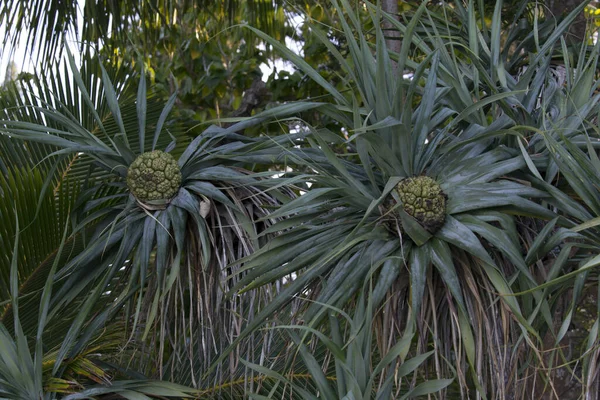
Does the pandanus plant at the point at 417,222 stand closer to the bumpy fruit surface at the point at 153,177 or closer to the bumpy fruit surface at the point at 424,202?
the bumpy fruit surface at the point at 424,202

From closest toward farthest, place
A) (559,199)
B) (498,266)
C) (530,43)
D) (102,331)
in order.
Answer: (559,199)
(498,266)
(102,331)
(530,43)

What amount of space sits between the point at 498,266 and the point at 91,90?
1592mm

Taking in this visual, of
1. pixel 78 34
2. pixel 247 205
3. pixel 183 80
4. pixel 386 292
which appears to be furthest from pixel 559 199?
pixel 183 80

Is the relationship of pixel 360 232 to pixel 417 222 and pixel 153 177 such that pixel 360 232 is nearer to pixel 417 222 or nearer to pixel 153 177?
pixel 417 222

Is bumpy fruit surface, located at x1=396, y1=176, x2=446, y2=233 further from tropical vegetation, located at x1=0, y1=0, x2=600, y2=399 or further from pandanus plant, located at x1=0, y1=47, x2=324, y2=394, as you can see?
pandanus plant, located at x1=0, y1=47, x2=324, y2=394

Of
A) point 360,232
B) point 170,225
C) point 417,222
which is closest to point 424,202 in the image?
point 417,222

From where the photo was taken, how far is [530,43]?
252 cm

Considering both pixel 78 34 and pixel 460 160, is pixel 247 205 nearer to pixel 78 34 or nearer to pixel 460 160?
pixel 460 160

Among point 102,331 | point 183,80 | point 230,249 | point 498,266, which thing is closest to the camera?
point 498,266

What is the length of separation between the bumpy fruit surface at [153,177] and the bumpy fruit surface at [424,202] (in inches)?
24.4

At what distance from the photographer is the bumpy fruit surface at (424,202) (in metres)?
1.66

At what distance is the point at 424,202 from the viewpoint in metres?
1.67

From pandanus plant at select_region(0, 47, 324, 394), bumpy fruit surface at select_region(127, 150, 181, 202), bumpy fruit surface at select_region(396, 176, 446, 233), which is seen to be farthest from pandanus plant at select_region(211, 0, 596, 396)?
bumpy fruit surface at select_region(127, 150, 181, 202)

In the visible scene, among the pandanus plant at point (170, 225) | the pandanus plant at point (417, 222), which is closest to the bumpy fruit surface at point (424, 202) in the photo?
the pandanus plant at point (417, 222)
